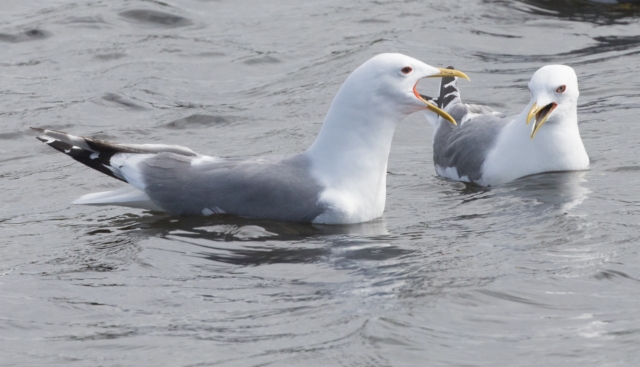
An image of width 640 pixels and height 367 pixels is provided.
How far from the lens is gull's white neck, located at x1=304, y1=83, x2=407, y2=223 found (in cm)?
694

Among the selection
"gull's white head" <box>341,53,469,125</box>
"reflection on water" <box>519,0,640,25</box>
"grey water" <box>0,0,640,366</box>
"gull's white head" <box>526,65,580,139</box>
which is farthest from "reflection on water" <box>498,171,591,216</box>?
"reflection on water" <box>519,0,640,25</box>

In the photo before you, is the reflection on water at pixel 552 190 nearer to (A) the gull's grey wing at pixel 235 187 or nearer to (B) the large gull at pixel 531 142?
(B) the large gull at pixel 531 142

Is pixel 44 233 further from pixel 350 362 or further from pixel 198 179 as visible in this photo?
pixel 350 362

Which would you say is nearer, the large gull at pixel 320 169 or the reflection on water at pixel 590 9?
the large gull at pixel 320 169

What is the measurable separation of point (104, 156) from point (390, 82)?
2.06m

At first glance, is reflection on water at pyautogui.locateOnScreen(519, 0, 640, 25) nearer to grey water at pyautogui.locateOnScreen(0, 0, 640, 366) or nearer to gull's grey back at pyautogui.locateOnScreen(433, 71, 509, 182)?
grey water at pyautogui.locateOnScreen(0, 0, 640, 366)

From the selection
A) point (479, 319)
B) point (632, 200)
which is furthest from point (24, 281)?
point (632, 200)

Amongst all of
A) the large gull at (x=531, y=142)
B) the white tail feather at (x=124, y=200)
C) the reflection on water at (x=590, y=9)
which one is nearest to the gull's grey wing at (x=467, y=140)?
the large gull at (x=531, y=142)

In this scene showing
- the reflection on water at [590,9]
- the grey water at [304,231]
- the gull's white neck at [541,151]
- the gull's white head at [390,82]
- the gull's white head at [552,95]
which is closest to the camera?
the grey water at [304,231]

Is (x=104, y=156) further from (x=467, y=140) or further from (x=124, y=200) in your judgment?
(x=467, y=140)

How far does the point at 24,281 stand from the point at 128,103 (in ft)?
16.6

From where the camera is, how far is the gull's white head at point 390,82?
689 centimetres

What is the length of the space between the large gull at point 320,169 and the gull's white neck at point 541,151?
1.27 m


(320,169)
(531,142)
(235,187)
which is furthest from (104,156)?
(531,142)
